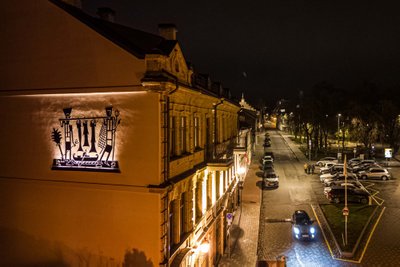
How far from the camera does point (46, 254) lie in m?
14.1

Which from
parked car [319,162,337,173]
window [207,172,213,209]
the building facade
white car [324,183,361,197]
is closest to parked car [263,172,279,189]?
white car [324,183,361,197]

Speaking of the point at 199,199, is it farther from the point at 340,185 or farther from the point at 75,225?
the point at 340,185

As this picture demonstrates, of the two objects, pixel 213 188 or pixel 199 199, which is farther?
pixel 213 188

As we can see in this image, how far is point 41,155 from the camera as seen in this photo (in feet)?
46.5

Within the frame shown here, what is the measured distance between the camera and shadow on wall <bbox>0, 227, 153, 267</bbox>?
12.9 m

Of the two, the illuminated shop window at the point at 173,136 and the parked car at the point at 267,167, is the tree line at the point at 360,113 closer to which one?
the parked car at the point at 267,167

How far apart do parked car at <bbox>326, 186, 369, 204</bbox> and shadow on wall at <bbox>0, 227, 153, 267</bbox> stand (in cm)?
2575

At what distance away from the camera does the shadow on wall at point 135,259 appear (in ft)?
41.1

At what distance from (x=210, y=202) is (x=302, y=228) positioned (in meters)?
8.53

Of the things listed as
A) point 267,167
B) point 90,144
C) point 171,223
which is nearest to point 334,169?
point 267,167

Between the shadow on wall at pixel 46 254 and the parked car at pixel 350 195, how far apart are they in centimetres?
2575

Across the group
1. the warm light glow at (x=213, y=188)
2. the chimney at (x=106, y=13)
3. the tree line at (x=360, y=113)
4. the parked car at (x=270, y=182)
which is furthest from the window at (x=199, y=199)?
the tree line at (x=360, y=113)

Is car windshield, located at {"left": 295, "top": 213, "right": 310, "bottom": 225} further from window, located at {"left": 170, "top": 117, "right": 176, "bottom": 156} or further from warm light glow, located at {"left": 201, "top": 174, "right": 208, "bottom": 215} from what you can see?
window, located at {"left": 170, "top": 117, "right": 176, "bottom": 156}

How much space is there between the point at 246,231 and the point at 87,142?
54.7 ft
